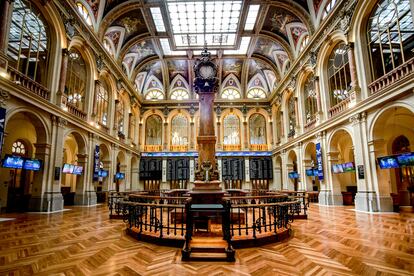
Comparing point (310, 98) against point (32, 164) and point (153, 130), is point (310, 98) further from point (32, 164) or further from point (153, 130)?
point (32, 164)

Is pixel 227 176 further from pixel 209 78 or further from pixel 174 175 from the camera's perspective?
pixel 209 78

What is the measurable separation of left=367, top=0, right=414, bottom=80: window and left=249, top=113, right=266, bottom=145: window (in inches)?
554

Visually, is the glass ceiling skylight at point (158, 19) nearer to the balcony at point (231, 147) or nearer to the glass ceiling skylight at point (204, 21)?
the glass ceiling skylight at point (204, 21)

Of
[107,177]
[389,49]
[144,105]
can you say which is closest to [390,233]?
[389,49]

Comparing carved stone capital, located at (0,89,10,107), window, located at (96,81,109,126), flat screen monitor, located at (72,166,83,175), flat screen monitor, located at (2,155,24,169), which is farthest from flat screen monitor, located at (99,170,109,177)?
carved stone capital, located at (0,89,10,107)

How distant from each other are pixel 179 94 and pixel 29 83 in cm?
1644

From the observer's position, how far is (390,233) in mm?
5453

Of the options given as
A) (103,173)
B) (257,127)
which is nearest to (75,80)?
(103,173)

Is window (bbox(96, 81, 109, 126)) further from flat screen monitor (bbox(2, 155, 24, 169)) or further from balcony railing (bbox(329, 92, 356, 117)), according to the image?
balcony railing (bbox(329, 92, 356, 117))

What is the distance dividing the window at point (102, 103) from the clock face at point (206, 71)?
29.2ft

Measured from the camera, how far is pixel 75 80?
12.6 metres

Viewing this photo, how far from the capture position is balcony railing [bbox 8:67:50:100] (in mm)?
7938

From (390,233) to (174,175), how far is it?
61.6 feet

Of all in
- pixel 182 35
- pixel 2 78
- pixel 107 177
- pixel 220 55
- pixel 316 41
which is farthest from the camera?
pixel 220 55
